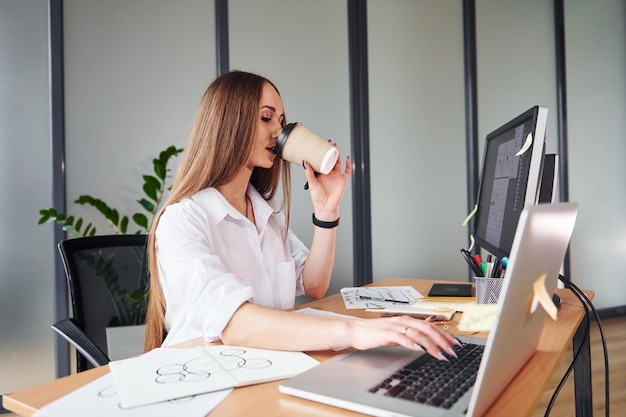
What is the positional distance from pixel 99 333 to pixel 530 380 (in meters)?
1.17

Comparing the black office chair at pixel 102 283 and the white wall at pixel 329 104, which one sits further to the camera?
the white wall at pixel 329 104

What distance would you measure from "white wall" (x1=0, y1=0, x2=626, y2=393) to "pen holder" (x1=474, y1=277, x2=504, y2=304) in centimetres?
206

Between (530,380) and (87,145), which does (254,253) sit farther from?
(87,145)

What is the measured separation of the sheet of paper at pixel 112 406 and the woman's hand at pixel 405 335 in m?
0.23

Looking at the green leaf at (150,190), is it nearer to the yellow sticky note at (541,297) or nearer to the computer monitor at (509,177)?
the computer monitor at (509,177)

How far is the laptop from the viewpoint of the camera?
533 millimetres

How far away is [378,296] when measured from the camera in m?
1.49

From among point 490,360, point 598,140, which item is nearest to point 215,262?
point 490,360

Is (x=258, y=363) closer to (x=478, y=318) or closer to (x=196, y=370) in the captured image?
(x=196, y=370)

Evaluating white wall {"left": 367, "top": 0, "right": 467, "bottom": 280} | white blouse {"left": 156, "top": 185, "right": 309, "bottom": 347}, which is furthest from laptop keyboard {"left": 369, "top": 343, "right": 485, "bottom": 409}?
white wall {"left": 367, "top": 0, "right": 467, "bottom": 280}

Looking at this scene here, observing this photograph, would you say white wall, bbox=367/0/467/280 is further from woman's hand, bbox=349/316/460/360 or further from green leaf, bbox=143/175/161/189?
woman's hand, bbox=349/316/460/360

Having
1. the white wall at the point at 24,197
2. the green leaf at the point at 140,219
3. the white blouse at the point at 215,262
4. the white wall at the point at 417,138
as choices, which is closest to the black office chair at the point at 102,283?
the white blouse at the point at 215,262

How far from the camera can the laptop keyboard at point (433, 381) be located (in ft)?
2.13

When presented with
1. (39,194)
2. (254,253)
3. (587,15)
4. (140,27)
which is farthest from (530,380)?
(587,15)
